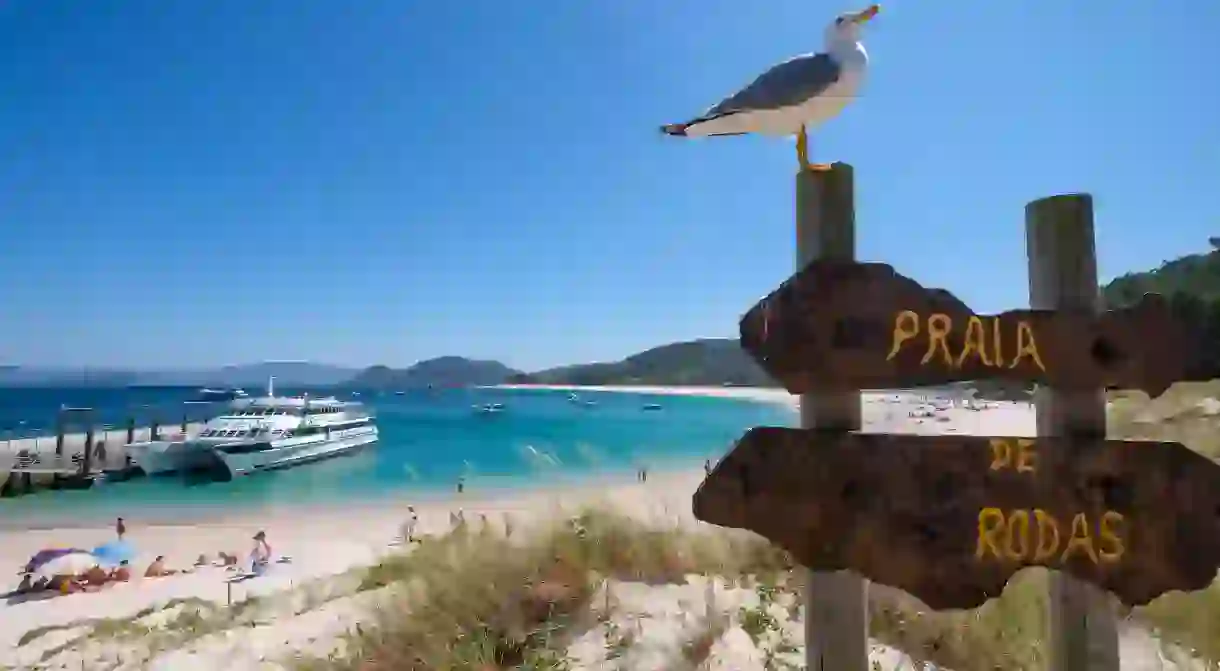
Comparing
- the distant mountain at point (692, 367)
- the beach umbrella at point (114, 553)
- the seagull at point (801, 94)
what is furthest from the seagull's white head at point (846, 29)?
the distant mountain at point (692, 367)

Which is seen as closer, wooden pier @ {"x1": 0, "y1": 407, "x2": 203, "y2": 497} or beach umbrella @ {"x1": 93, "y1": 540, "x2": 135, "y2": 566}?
beach umbrella @ {"x1": 93, "y1": 540, "x2": 135, "y2": 566}

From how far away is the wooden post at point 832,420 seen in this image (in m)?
2.35

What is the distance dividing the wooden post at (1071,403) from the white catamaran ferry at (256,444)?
31.0m

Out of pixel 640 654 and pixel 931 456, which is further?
pixel 640 654

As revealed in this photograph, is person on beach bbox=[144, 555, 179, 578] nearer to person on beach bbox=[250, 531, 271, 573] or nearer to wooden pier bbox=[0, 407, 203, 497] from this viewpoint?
person on beach bbox=[250, 531, 271, 573]

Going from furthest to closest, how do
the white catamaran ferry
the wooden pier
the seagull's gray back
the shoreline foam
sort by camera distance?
the white catamaran ferry < the wooden pier < the shoreline foam < the seagull's gray back

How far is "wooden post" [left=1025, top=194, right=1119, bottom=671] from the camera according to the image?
92.2 inches

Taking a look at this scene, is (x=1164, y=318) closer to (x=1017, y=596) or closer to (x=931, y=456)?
(x=931, y=456)

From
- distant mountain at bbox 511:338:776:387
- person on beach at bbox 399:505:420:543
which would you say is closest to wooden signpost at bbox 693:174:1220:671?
person on beach at bbox 399:505:420:543

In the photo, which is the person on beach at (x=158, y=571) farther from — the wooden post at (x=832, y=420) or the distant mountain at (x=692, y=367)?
the distant mountain at (x=692, y=367)

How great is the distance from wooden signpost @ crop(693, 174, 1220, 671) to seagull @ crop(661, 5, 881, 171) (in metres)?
0.55

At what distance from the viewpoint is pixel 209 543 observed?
16.9 metres

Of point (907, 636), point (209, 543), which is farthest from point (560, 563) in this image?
point (209, 543)

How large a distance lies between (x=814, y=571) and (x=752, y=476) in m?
0.43
